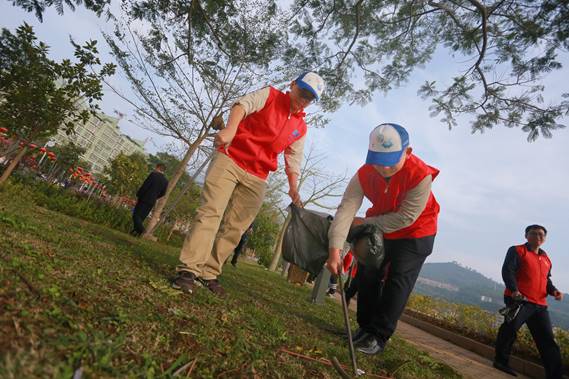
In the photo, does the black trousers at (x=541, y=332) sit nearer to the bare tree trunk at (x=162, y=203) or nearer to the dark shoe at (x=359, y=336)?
the dark shoe at (x=359, y=336)

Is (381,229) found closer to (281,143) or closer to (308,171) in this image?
(281,143)

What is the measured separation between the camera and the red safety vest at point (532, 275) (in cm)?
449

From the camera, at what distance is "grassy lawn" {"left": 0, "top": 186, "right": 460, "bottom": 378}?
978mm

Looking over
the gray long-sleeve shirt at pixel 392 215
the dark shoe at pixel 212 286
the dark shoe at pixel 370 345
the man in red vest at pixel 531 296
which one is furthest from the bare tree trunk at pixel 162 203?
the man in red vest at pixel 531 296

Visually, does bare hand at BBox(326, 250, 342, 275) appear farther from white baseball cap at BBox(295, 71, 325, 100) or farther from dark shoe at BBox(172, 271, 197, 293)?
white baseball cap at BBox(295, 71, 325, 100)

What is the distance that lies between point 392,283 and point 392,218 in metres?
0.52

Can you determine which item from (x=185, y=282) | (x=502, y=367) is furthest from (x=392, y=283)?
(x=502, y=367)

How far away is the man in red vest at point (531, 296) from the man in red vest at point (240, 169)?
3838 mm

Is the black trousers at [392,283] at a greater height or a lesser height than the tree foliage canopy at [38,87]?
lesser

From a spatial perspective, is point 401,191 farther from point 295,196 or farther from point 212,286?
point 212,286

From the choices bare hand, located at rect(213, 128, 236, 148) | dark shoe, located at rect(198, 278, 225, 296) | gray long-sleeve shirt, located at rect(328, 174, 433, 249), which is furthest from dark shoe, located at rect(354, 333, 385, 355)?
bare hand, located at rect(213, 128, 236, 148)

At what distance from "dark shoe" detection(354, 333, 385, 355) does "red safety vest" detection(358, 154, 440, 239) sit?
848 mm

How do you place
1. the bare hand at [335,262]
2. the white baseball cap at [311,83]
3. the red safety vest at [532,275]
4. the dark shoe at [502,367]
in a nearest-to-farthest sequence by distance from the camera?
1. the bare hand at [335,262]
2. the white baseball cap at [311,83]
3. the red safety vest at [532,275]
4. the dark shoe at [502,367]

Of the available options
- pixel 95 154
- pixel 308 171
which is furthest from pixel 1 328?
pixel 95 154
